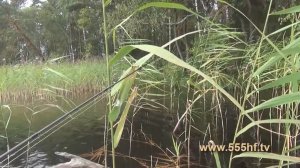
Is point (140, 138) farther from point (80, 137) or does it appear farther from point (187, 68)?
point (187, 68)

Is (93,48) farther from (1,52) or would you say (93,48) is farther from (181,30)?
(181,30)

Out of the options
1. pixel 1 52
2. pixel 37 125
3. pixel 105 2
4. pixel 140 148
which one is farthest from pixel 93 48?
pixel 105 2

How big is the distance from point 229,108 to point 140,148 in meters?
2.35

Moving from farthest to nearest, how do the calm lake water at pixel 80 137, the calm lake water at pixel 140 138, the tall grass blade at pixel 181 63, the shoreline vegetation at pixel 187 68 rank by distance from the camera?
the calm lake water at pixel 80 137 → the calm lake water at pixel 140 138 → the shoreline vegetation at pixel 187 68 → the tall grass blade at pixel 181 63

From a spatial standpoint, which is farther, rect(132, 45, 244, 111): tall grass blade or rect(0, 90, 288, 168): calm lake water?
rect(0, 90, 288, 168): calm lake water

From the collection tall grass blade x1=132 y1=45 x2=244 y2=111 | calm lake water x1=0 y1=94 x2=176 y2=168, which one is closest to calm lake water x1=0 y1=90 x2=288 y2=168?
calm lake water x1=0 y1=94 x2=176 y2=168

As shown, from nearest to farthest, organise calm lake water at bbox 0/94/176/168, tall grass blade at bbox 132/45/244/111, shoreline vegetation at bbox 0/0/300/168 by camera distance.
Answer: tall grass blade at bbox 132/45/244/111 → shoreline vegetation at bbox 0/0/300/168 → calm lake water at bbox 0/94/176/168

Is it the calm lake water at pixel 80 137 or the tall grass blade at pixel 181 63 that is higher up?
the tall grass blade at pixel 181 63

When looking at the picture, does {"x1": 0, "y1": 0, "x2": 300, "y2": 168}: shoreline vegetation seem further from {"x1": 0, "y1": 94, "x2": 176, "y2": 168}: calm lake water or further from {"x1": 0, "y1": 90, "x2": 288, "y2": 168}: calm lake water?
{"x1": 0, "y1": 94, "x2": 176, "y2": 168}: calm lake water

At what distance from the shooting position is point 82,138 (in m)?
4.70

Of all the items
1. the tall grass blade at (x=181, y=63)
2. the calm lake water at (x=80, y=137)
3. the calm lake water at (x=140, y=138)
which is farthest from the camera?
the calm lake water at (x=80, y=137)

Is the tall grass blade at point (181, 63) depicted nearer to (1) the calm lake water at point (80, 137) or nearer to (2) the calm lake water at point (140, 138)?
(2) the calm lake water at point (140, 138)

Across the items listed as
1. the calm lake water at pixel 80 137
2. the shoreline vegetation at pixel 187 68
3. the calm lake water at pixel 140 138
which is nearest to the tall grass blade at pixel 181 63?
the shoreline vegetation at pixel 187 68

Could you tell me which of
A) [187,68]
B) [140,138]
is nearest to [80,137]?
[140,138]
